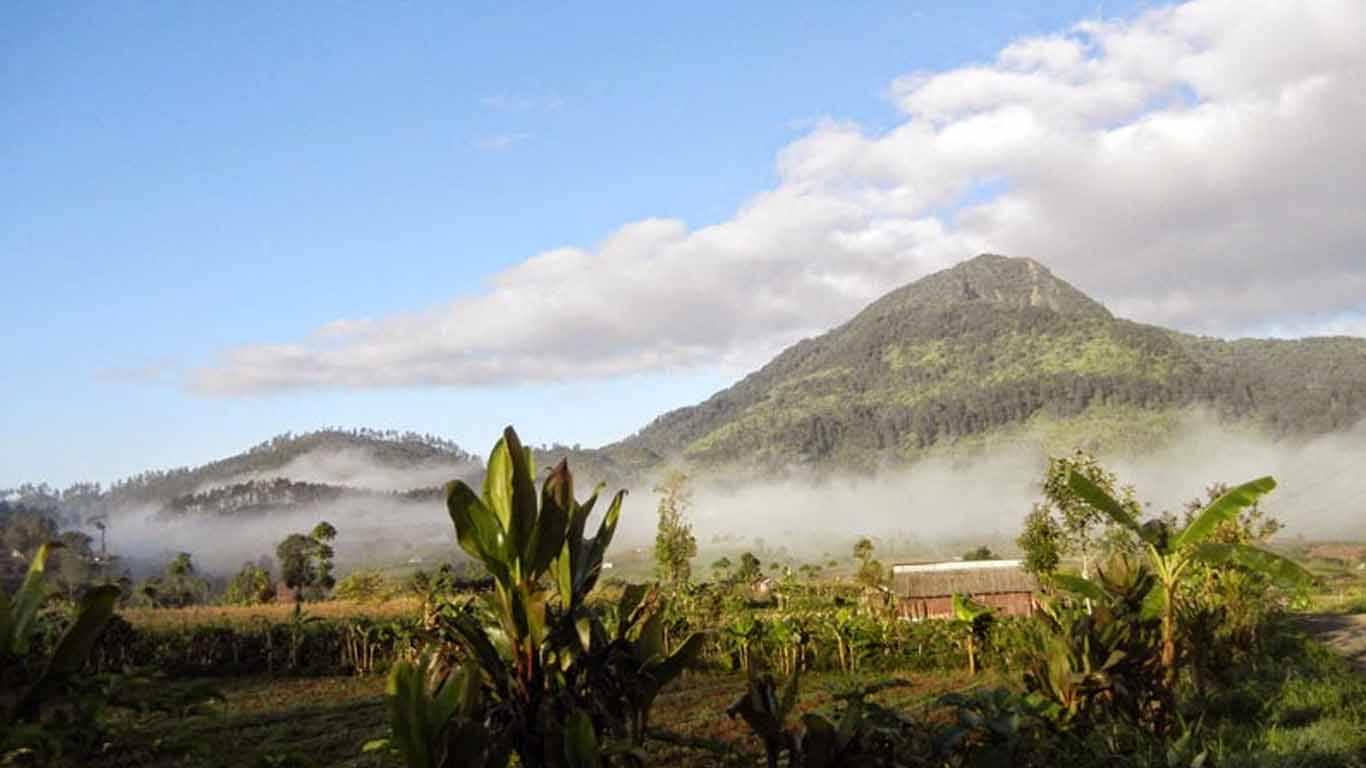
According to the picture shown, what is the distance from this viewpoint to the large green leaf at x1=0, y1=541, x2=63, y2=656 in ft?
11.7

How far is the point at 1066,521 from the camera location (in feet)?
78.0

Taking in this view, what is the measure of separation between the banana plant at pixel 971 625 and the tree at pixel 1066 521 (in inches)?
112

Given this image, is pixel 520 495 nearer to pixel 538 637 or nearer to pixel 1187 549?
pixel 538 637

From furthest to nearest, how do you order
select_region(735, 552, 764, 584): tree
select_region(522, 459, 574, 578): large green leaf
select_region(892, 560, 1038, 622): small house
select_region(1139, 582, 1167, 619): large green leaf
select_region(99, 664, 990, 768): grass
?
1. select_region(735, 552, 764, 584): tree
2. select_region(892, 560, 1038, 622): small house
3. select_region(99, 664, 990, 768): grass
4. select_region(1139, 582, 1167, 619): large green leaf
5. select_region(522, 459, 574, 578): large green leaf

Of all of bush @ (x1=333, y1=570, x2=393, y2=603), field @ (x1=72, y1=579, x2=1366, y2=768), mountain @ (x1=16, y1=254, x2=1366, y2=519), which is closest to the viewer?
field @ (x1=72, y1=579, x2=1366, y2=768)

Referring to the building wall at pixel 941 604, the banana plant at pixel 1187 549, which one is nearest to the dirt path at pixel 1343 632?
the banana plant at pixel 1187 549

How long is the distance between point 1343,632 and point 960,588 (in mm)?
11562

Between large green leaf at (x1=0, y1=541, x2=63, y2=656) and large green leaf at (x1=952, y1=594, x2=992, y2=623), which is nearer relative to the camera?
large green leaf at (x1=0, y1=541, x2=63, y2=656)

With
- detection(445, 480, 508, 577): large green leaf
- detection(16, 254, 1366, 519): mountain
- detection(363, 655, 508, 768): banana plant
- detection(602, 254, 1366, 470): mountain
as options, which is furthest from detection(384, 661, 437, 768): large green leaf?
detection(602, 254, 1366, 470): mountain

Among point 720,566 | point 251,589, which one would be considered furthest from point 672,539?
point 251,589

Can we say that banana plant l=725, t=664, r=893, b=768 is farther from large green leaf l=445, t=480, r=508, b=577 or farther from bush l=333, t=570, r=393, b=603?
bush l=333, t=570, r=393, b=603

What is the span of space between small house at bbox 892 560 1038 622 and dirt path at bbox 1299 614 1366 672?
26.8 feet

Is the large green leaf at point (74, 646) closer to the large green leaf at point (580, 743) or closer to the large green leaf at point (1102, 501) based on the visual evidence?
the large green leaf at point (580, 743)

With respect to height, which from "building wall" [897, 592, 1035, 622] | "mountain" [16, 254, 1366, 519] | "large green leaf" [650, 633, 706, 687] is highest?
"mountain" [16, 254, 1366, 519]
